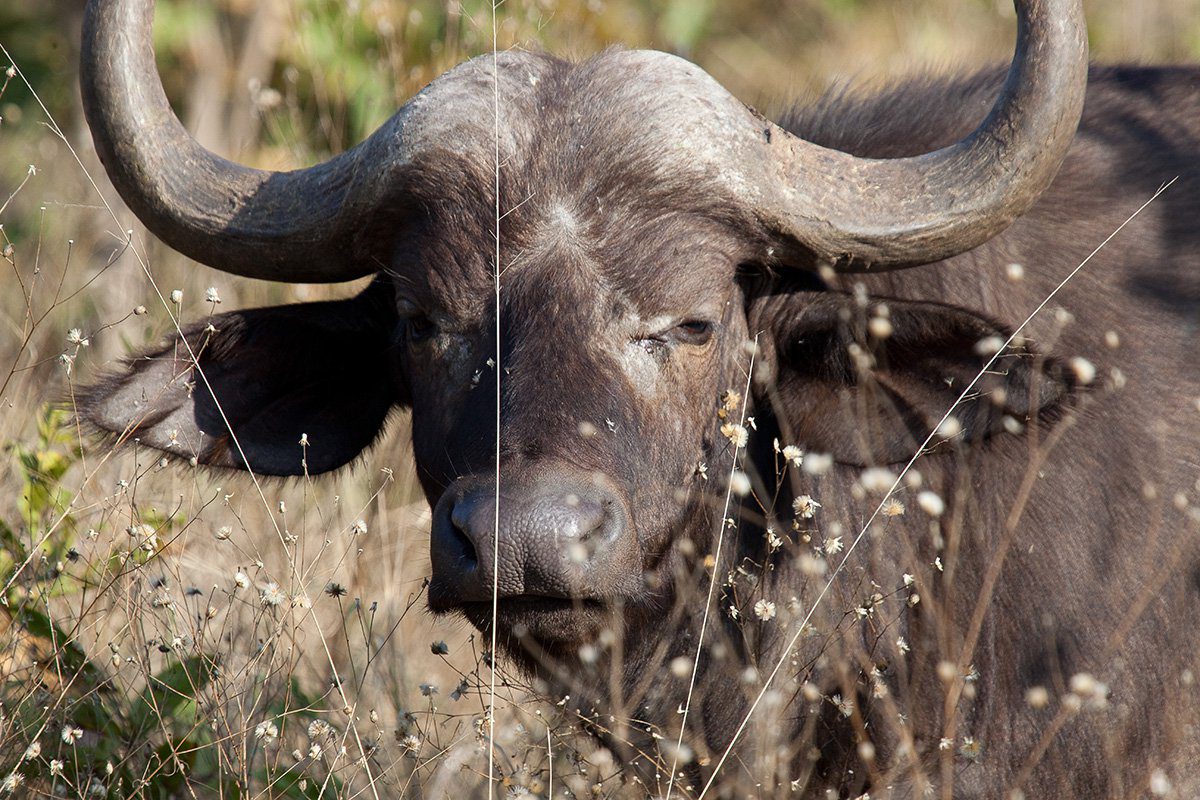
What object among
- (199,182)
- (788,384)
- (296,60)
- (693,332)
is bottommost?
(296,60)

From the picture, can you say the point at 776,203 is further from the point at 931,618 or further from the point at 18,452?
the point at 18,452

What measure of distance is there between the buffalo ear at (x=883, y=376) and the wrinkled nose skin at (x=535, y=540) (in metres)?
0.66

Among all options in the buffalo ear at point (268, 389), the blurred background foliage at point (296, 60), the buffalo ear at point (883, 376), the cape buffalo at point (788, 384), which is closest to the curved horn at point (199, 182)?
the cape buffalo at point (788, 384)

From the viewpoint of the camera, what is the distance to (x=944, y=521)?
3361mm

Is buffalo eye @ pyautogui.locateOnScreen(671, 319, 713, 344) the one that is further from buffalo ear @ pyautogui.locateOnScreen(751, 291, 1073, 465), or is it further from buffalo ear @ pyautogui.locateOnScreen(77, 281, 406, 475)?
buffalo ear @ pyautogui.locateOnScreen(77, 281, 406, 475)

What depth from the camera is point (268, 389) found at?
3.78 metres

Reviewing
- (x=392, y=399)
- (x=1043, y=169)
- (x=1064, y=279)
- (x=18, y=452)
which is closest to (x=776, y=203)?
(x=1043, y=169)

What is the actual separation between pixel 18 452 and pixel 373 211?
153 centimetres

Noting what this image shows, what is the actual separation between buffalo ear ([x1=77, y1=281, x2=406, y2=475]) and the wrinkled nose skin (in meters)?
1.10

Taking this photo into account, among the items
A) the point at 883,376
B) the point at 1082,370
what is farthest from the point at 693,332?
the point at 1082,370

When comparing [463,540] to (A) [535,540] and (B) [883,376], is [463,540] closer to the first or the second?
(A) [535,540]

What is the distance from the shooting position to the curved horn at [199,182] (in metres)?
3.29

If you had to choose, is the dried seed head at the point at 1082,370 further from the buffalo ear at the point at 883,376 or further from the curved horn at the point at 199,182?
the curved horn at the point at 199,182

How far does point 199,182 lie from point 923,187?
1.89 metres
